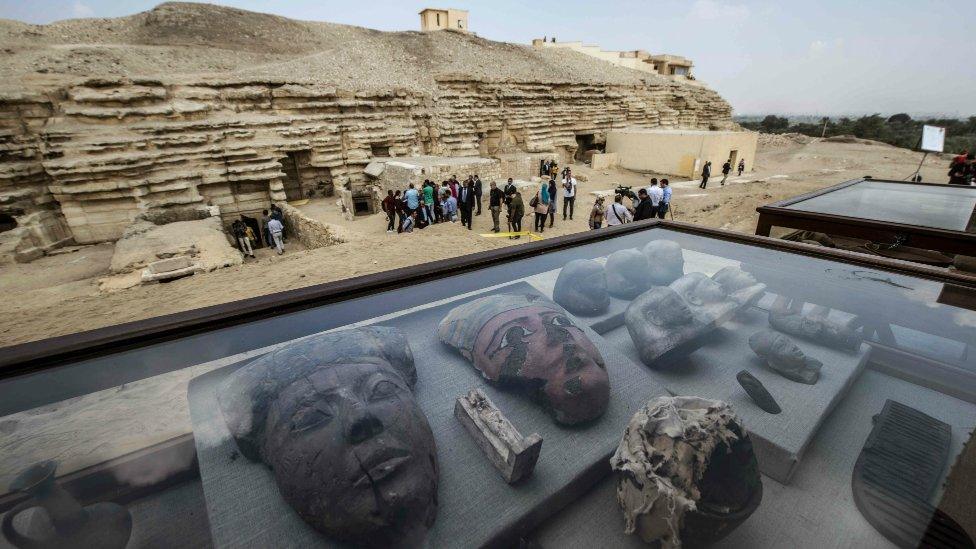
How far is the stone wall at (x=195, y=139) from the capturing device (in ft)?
32.8

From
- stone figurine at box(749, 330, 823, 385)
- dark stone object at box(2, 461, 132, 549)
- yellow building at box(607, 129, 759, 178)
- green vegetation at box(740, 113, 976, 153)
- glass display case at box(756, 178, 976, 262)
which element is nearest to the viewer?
dark stone object at box(2, 461, 132, 549)

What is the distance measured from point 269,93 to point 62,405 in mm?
15547

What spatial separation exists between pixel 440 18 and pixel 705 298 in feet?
125

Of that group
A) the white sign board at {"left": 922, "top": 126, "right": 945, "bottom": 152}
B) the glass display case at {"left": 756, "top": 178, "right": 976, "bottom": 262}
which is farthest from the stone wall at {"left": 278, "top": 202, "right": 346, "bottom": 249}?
the white sign board at {"left": 922, "top": 126, "right": 945, "bottom": 152}

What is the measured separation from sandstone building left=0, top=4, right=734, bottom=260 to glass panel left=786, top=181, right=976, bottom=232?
494 inches

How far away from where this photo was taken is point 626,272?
2586 millimetres

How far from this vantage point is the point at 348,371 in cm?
145

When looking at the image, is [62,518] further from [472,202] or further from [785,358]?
[472,202]

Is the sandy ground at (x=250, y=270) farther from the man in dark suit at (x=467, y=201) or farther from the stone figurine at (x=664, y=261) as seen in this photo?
the stone figurine at (x=664, y=261)

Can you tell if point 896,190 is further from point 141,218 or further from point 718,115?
point 718,115

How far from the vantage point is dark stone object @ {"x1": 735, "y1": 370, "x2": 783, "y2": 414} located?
171 cm

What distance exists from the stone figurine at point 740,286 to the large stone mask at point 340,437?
1926 mm

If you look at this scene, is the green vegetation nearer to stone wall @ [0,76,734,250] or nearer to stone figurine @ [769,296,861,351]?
stone wall @ [0,76,734,250]

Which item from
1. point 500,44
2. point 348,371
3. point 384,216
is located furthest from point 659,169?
point 348,371
